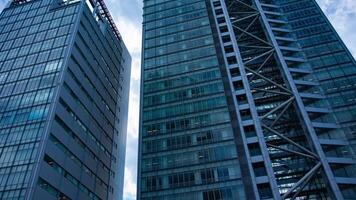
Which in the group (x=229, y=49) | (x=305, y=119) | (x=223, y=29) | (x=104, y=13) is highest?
(x=104, y=13)

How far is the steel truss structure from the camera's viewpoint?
52031 millimetres

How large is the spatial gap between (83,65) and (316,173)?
2180 inches

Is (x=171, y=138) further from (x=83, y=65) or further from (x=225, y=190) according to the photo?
(x=83, y=65)

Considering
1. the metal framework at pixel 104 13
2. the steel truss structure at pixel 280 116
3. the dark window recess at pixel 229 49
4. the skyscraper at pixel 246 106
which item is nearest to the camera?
the steel truss structure at pixel 280 116

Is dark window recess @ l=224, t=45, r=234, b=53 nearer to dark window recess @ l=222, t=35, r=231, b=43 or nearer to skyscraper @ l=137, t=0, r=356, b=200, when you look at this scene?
skyscraper @ l=137, t=0, r=356, b=200

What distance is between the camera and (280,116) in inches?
2391

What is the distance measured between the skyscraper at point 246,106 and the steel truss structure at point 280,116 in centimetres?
20

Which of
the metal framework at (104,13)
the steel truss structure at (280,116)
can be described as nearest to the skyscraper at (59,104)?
the metal framework at (104,13)

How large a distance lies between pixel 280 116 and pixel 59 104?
142ft

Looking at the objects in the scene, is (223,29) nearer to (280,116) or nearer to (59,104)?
(280,116)

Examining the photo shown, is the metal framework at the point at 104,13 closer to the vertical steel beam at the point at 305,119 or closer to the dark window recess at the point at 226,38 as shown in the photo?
the dark window recess at the point at 226,38

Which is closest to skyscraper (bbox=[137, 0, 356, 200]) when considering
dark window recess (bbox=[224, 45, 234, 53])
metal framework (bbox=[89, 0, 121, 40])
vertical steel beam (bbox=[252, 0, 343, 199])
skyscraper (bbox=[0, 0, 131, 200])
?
dark window recess (bbox=[224, 45, 234, 53])

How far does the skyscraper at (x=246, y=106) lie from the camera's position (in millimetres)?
52875

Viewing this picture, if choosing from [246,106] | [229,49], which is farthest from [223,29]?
[246,106]
